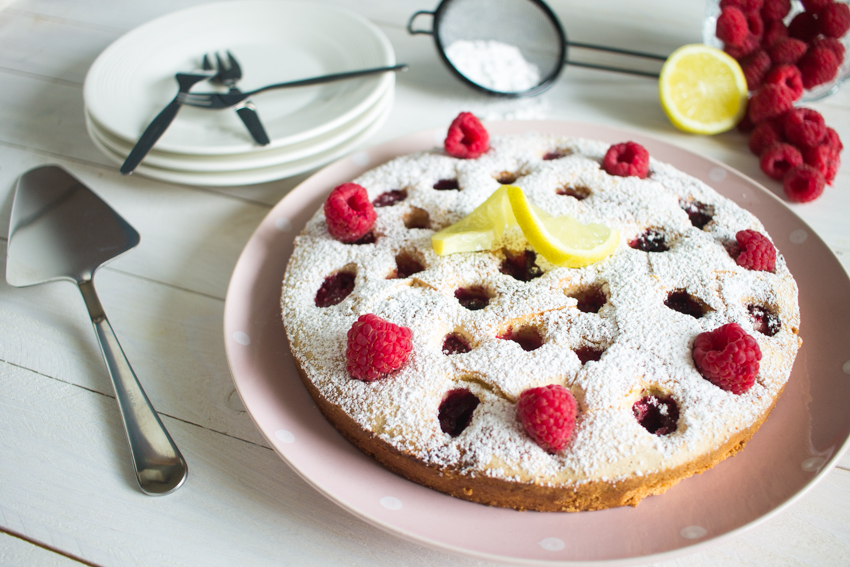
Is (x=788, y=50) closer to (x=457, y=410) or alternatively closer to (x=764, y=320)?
(x=764, y=320)

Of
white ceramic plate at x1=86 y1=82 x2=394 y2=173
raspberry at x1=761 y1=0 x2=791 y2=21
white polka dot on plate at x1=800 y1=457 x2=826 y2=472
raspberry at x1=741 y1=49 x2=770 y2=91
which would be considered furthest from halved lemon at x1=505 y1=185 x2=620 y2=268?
raspberry at x1=761 y1=0 x2=791 y2=21

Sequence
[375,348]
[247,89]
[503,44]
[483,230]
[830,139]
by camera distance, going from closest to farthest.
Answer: [375,348]
[483,230]
[830,139]
[247,89]
[503,44]

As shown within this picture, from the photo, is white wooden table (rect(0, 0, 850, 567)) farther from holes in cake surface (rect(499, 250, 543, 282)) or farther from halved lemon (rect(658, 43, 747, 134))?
holes in cake surface (rect(499, 250, 543, 282))

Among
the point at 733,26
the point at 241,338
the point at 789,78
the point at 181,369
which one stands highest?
the point at 733,26

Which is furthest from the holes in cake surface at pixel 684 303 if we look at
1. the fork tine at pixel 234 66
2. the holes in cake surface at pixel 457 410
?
the fork tine at pixel 234 66

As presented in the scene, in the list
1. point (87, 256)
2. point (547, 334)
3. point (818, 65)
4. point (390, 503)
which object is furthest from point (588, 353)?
point (818, 65)

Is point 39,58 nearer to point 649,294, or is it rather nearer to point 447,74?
point 447,74
